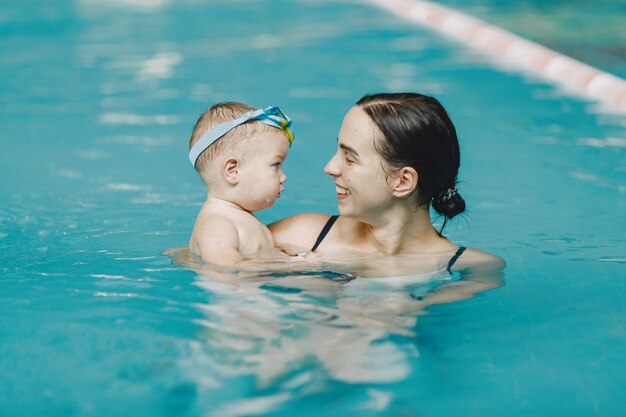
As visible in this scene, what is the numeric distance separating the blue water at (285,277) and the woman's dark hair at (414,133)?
1.60 ft

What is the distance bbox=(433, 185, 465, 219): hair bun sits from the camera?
364 cm

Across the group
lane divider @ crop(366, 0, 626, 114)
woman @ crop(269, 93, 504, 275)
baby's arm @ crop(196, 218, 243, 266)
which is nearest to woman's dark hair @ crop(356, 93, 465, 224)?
woman @ crop(269, 93, 504, 275)

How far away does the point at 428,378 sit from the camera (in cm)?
308

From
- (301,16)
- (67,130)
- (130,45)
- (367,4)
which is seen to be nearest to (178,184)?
(67,130)

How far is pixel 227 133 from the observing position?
3.67m

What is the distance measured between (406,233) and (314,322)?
67 cm

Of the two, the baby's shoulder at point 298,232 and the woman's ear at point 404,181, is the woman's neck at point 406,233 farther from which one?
the baby's shoulder at point 298,232

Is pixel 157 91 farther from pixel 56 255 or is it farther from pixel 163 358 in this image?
pixel 163 358

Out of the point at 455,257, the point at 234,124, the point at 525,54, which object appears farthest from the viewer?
the point at 525,54

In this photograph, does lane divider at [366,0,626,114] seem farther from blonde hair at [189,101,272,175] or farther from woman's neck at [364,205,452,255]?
blonde hair at [189,101,272,175]

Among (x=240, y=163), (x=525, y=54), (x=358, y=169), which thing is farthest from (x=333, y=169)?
(x=525, y=54)

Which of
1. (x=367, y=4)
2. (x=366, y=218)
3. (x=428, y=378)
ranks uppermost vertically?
(x=367, y=4)

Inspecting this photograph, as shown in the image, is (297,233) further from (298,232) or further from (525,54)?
(525,54)

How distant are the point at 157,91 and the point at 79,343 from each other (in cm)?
549
